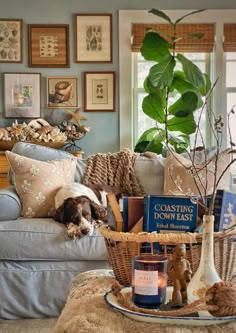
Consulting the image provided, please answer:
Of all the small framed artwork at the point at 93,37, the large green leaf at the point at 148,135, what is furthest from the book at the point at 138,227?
the small framed artwork at the point at 93,37

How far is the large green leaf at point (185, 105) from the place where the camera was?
4680 millimetres

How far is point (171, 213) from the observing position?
1.48m

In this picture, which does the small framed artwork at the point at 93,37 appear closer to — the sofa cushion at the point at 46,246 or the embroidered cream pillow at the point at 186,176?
the embroidered cream pillow at the point at 186,176

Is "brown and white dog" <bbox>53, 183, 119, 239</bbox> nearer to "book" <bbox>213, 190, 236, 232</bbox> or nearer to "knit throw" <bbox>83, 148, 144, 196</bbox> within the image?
"knit throw" <bbox>83, 148, 144, 196</bbox>

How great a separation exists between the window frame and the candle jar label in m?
4.00

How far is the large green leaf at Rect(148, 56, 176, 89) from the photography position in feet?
14.6

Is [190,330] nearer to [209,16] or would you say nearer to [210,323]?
[210,323]

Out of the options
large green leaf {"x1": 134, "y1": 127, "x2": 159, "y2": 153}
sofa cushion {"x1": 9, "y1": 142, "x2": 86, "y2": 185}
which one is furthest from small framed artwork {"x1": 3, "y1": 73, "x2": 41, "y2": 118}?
sofa cushion {"x1": 9, "y1": 142, "x2": 86, "y2": 185}

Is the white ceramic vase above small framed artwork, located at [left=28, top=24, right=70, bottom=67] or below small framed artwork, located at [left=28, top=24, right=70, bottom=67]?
below

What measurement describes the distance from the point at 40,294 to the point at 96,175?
0.93m

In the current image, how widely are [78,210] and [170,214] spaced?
146 cm

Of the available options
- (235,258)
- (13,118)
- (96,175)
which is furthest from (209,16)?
(235,258)

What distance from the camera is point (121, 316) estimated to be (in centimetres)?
126

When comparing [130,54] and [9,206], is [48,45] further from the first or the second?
[9,206]
